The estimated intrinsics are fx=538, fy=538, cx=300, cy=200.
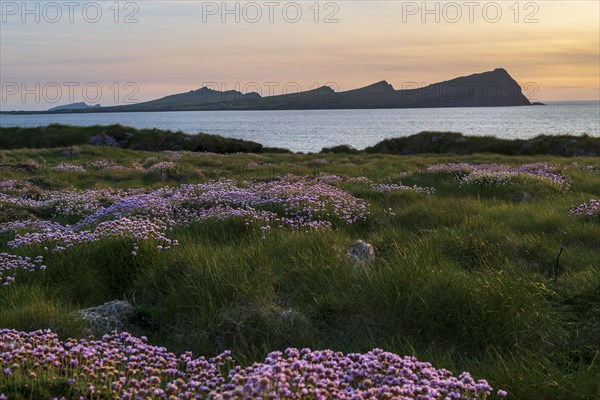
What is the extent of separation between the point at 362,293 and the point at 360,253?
171 cm

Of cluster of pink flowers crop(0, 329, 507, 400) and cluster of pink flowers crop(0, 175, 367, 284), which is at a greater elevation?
cluster of pink flowers crop(0, 175, 367, 284)

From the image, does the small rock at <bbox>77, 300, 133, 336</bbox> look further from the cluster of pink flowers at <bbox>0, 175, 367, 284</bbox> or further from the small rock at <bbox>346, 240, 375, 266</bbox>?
the small rock at <bbox>346, 240, 375, 266</bbox>

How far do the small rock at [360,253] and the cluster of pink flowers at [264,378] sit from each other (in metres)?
3.46

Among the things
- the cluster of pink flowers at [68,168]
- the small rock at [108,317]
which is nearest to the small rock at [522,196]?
the small rock at [108,317]

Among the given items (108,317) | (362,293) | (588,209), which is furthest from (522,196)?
(108,317)

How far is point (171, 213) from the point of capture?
11312 mm

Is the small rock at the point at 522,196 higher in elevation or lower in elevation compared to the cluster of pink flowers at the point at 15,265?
higher

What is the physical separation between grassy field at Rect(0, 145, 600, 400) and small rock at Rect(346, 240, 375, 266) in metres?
0.17

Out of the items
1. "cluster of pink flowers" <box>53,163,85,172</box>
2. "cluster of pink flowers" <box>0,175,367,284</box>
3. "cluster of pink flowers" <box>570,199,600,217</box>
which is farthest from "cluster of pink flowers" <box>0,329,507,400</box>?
"cluster of pink flowers" <box>53,163,85,172</box>

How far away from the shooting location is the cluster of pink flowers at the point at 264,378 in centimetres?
371

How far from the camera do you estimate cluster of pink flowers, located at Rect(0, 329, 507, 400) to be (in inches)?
146

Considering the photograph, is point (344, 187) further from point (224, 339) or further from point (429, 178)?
point (224, 339)

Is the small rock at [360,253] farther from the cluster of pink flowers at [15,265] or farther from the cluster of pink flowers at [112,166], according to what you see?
the cluster of pink flowers at [112,166]

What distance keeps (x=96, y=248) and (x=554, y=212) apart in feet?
32.4
